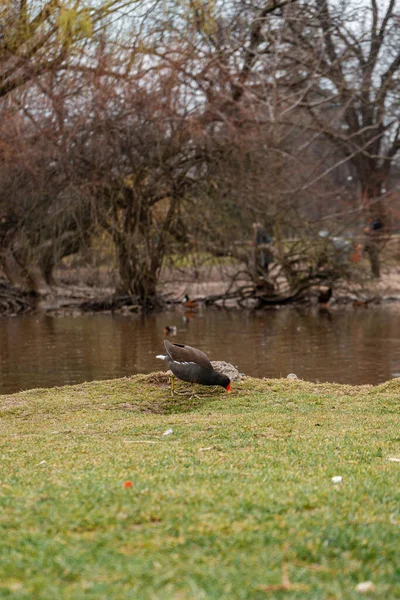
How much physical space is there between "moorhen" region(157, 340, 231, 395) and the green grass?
2152 millimetres

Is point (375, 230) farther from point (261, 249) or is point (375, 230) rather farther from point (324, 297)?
point (261, 249)

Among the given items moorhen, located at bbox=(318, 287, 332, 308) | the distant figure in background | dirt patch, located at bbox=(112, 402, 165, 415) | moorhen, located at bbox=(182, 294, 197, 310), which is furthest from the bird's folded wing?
moorhen, located at bbox=(318, 287, 332, 308)

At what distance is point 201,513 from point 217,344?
1394 cm

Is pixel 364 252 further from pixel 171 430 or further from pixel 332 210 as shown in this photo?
pixel 171 430

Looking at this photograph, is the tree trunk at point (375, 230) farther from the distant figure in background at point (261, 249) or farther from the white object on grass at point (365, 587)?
the white object on grass at point (365, 587)

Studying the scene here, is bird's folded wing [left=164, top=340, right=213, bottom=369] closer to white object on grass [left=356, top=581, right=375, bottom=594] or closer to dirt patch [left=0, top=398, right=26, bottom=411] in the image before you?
dirt patch [left=0, top=398, right=26, bottom=411]

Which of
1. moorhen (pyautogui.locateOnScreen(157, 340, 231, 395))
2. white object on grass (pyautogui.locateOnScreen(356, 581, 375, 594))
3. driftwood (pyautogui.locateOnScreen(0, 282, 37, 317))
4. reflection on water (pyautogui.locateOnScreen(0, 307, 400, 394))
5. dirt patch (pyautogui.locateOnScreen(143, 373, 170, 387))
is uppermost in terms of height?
driftwood (pyautogui.locateOnScreen(0, 282, 37, 317))

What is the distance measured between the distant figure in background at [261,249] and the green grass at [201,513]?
1822 centimetres

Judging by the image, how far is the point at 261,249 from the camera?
2592cm

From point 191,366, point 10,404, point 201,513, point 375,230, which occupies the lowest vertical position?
point 10,404

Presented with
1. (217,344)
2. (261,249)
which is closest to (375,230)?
(261,249)

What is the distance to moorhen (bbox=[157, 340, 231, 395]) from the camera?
31.8 feet

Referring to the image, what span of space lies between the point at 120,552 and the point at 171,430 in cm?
380

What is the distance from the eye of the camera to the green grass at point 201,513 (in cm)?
343
